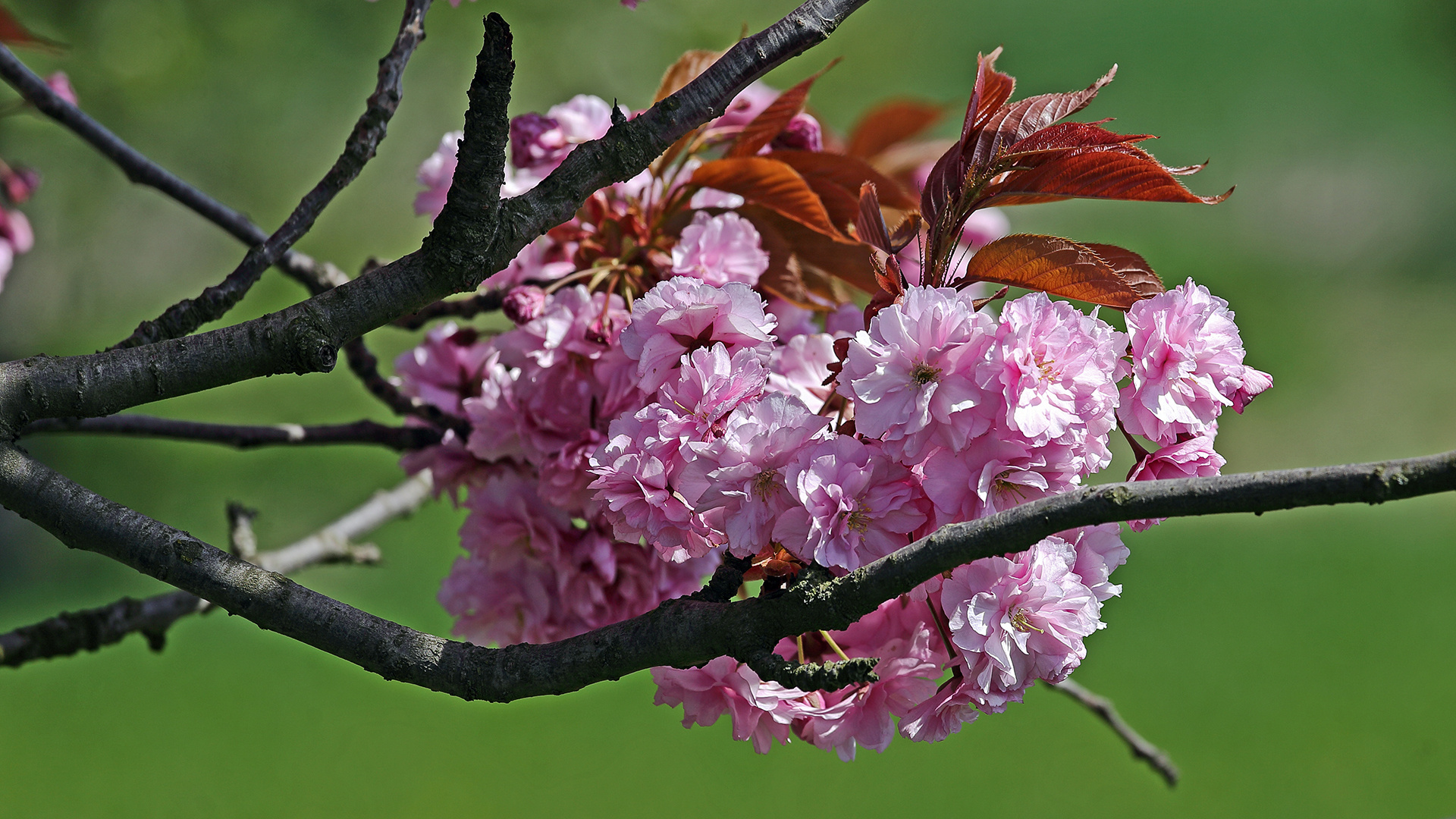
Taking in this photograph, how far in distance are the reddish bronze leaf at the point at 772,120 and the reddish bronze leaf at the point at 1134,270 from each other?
23cm

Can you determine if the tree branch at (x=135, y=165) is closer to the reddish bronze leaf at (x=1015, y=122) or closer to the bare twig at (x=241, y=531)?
the bare twig at (x=241, y=531)

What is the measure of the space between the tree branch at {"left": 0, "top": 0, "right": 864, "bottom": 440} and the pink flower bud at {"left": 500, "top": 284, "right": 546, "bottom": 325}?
0.51ft

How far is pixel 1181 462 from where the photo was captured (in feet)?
1.40

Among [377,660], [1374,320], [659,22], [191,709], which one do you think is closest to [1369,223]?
[1374,320]

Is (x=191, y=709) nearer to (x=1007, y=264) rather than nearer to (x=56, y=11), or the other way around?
(x=1007, y=264)

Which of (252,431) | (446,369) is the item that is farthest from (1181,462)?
(252,431)

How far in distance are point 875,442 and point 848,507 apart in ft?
0.14

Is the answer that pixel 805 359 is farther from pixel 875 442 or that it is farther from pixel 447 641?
pixel 447 641

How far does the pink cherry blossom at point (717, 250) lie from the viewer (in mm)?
575

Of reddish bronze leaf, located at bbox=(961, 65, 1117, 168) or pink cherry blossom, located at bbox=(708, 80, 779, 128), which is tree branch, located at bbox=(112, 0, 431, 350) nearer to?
pink cherry blossom, located at bbox=(708, 80, 779, 128)

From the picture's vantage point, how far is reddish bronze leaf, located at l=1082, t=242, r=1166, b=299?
1.50 feet

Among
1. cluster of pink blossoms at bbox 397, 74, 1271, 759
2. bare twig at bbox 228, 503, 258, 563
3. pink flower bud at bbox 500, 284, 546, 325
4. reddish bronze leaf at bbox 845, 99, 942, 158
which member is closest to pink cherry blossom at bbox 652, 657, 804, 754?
cluster of pink blossoms at bbox 397, 74, 1271, 759

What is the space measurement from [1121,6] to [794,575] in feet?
16.9

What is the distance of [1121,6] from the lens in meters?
4.79
